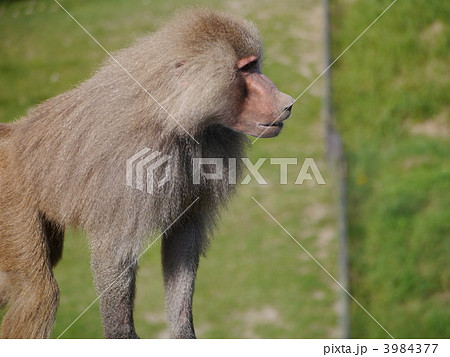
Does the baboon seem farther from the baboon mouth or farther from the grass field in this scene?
the grass field

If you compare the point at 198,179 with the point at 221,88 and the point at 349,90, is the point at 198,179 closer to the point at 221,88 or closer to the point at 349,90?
the point at 221,88

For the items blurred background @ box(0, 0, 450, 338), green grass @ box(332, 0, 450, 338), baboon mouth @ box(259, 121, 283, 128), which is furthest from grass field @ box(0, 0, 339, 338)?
baboon mouth @ box(259, 121, 283, 128)

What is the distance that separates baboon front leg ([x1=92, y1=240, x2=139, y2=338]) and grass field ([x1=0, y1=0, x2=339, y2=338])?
→ 7.72 m

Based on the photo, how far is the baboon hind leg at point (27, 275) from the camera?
4129mm

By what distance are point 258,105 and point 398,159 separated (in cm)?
938

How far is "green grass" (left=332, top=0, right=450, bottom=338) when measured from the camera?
38.9 feet

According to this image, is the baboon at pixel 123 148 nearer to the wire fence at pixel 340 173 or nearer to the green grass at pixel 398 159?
the green grass at pixel 398 159

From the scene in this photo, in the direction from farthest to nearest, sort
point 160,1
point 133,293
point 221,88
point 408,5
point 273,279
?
point 273,279 → point 408,5 → point 160,1 → point 133,293 → point 221,88

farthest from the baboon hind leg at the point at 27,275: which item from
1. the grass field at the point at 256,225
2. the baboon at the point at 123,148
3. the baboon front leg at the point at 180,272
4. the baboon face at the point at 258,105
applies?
the grass field at the point at 256,225

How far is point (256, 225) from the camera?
52.4 ft

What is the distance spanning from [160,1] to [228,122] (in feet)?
25.2

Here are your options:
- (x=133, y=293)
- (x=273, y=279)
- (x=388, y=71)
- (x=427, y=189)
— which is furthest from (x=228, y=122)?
(x=273, y=279)

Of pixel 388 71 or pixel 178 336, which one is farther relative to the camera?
pixel 388 71

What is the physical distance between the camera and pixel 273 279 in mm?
15070
